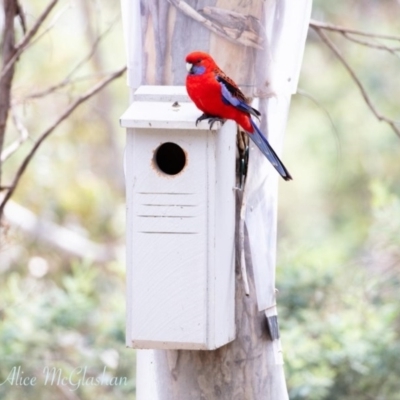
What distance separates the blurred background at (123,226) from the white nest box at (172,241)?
127 cm

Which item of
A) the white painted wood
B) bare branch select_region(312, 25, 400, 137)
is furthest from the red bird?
bare branch select_region(312, 25, 400, 137)

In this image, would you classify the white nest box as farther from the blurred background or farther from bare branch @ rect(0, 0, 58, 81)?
the blurred background

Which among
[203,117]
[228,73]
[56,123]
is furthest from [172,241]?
[56,123]

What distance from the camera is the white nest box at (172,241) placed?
7.73 feet

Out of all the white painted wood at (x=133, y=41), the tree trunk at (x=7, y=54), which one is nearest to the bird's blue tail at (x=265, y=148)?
the white painted wood at (x=133, y=41)

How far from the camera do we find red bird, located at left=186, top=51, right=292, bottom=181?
2334mm

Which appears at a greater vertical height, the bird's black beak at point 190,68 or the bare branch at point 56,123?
the bird's black beak at point 190,68

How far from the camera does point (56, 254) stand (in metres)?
7.70

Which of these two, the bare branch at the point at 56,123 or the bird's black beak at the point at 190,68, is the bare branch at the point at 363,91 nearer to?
the bare branch at the point at 56,123

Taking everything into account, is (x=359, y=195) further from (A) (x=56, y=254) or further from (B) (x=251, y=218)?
(B) (x=251, y=218)

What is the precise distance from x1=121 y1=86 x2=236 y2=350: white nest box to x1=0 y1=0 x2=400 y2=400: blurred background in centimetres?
127

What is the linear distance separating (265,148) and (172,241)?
38cm

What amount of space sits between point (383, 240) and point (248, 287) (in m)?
2.14

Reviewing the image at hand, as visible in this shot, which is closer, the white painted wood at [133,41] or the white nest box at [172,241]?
the white nest box at [172,241]
